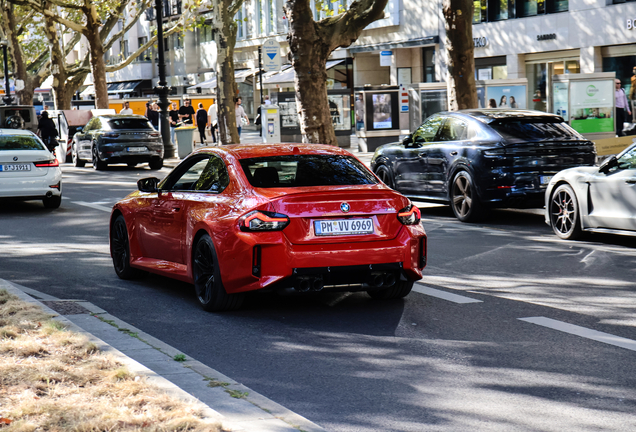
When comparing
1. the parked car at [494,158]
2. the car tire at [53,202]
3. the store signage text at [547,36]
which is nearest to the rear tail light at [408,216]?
the parked car at [494,158]

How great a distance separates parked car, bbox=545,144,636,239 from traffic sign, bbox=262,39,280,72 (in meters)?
16.3

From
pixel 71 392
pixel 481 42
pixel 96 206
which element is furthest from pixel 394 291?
pixel 481 42

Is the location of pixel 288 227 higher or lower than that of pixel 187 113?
lower

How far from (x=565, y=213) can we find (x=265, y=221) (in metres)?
5.85

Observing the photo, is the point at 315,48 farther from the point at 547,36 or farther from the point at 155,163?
→ the point at 547,36

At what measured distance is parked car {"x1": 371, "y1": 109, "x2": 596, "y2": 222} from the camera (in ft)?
44.0

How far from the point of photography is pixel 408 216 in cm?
771

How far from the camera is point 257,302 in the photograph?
27.4ft

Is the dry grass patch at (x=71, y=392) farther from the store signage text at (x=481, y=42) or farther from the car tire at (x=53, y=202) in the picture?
the store signage text at (x=481, y=42)

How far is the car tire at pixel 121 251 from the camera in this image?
9.61m

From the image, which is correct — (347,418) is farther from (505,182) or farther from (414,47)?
(414,47)

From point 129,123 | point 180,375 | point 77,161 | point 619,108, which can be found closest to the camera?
point 180,375

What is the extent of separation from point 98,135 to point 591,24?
17199 mm

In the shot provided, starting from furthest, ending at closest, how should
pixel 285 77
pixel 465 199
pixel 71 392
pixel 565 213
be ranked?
pixel 285 77 < pixel 465 199 < pixel 565 213 < pixel 71 392
